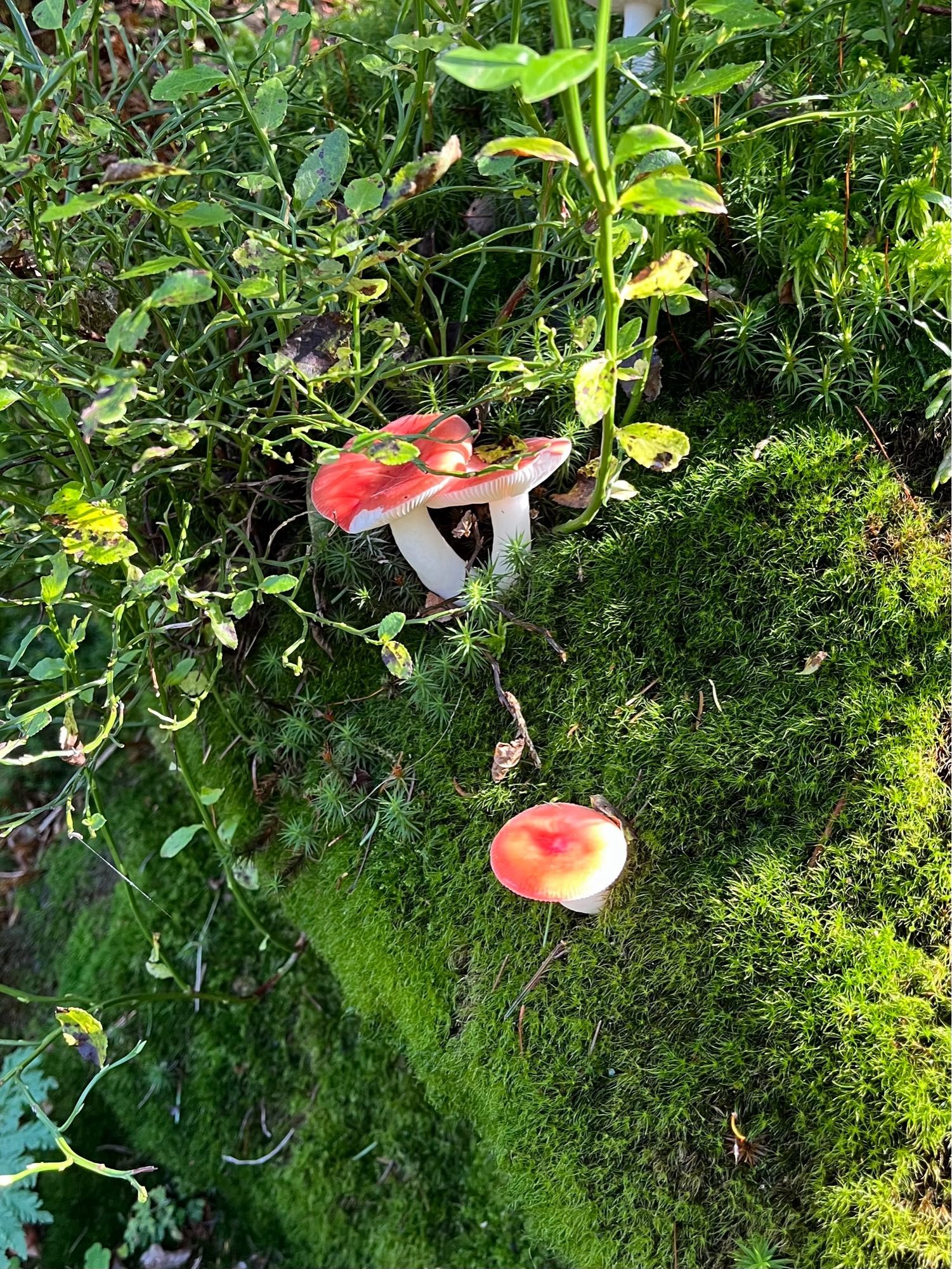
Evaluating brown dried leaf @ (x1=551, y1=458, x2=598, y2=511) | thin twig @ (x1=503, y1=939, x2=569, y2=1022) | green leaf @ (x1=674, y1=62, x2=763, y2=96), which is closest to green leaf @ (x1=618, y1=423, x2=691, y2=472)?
brown dried leaf @ (x1=551, y1=458, x2=598, y2=511)

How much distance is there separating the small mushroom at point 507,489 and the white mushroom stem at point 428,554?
0.09 meters

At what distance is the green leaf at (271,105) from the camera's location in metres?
1.44

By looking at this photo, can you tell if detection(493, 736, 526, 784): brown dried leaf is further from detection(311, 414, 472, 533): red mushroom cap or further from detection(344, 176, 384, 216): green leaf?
detection(344, 176, 384, 216): green leaf

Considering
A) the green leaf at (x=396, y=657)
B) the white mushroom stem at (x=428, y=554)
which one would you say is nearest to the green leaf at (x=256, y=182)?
the white mushroom stem at (x=428, y=554)

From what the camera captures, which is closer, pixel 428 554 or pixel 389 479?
pixel 389 479

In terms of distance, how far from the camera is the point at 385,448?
138cm

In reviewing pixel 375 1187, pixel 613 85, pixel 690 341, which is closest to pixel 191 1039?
pixel 375 1187

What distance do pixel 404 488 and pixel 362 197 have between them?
500mm

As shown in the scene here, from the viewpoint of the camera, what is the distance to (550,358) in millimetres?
1787

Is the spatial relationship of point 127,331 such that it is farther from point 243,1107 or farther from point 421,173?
point 243,1107

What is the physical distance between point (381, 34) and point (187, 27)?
0.96 metres

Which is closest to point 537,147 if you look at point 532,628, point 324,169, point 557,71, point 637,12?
point 557,71

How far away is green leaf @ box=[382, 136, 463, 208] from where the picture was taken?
3.95 ft

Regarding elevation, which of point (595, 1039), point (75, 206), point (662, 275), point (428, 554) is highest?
point (75, 206)
